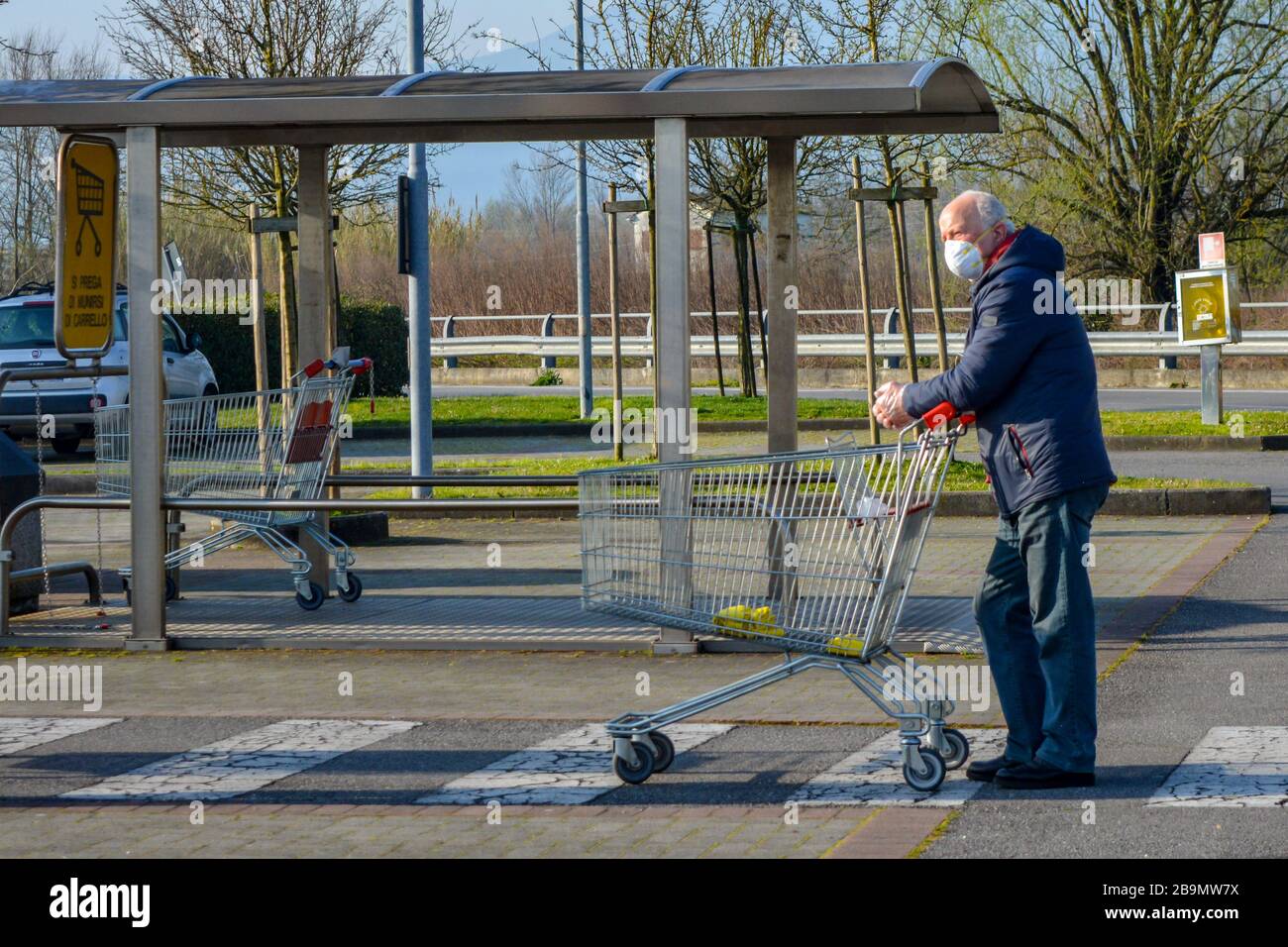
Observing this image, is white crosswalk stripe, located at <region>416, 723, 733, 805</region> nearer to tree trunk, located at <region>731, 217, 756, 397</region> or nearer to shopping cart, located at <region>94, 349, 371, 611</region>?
shopping cart, located at <region>94, 349, 371, 611</region>

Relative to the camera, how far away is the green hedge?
1212 inches

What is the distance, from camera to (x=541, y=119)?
9109mm

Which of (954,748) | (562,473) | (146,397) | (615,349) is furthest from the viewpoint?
(615,349)

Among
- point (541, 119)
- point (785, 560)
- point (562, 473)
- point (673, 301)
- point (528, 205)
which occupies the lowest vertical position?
point (785, 560)

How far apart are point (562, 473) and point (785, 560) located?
35.0ft

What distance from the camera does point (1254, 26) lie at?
31.4 metres

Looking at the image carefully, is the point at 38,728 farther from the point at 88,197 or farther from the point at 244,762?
the point at 88,197

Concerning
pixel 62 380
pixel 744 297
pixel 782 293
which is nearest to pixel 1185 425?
pixel 744 297

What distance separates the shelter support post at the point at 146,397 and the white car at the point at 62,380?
12.0 metres

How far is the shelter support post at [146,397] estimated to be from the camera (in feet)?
30.8

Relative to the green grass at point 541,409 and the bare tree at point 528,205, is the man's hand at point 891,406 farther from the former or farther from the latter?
the bare tree at point 528,205

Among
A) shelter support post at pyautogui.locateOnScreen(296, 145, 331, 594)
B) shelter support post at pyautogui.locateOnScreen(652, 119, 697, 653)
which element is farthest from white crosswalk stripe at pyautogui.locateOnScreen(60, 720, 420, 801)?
shelter support post at pyautogui.locateOnScreen(296, 145, 331, 594)
